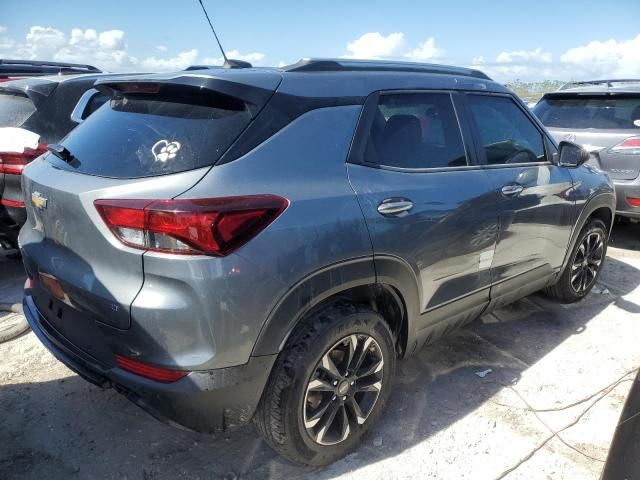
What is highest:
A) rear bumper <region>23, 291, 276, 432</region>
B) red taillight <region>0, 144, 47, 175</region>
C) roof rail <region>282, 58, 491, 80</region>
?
roof rail <region>282, 58, 491, 80</region>

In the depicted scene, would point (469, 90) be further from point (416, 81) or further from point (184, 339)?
point (184, 339)

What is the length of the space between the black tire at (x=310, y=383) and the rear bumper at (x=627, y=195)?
13.8 ft

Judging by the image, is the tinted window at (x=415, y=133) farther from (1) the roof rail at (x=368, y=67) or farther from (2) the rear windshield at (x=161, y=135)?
(2) the rear windshield at (x=161, y=135)

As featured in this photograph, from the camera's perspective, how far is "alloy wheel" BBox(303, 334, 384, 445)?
218 centimetres

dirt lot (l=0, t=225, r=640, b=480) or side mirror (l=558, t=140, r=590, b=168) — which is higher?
side mirror (l=558, t=140, r=590, b=168)

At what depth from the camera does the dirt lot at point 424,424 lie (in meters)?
2.34

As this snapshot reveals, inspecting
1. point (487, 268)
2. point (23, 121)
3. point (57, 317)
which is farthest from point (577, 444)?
point (23, 121)

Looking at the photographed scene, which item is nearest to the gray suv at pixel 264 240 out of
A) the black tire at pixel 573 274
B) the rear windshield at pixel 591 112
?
the black tire at pixel 573 274

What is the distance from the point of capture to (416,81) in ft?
8.60

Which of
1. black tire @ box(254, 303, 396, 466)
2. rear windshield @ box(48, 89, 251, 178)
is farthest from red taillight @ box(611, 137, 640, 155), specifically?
rear windshield @ box(48, 89, 251, 178)

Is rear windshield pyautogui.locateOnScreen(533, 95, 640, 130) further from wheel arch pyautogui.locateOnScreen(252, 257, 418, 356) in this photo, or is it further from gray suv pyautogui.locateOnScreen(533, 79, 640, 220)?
wheel arch pyautogui.locateOnScreen(252, 257, 418, 356)

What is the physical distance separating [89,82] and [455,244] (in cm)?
367

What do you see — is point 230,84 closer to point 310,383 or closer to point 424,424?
point 310,383

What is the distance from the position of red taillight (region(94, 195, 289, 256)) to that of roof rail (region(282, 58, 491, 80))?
0.79 meters
